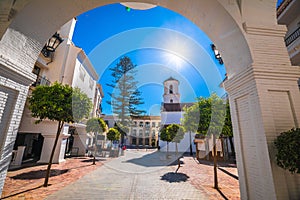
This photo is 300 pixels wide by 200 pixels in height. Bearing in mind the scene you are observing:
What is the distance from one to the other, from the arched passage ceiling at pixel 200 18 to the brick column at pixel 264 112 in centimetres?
34

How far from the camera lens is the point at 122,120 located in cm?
2611

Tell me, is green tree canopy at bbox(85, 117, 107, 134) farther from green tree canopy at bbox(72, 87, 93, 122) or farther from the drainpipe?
green tree canopy at bbox(72, 87, 93, 122)

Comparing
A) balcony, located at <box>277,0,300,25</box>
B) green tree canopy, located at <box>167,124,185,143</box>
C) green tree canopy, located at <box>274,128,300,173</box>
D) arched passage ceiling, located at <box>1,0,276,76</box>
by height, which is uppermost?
balcony, located at <box>277,0,300,25</box>

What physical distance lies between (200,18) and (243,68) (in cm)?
182

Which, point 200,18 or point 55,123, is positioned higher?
point 200,18

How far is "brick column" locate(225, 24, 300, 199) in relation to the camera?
2461 mm

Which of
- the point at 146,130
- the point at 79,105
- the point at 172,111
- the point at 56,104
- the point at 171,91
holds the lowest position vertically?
the point at 56,104

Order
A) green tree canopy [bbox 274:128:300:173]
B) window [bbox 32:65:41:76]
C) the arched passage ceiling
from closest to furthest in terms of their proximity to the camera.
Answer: green tree canopy [bbox 274:128:300:173] → the arched passage ceiling → window [bbox 32:65:41:76]

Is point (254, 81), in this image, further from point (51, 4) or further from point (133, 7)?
point (51, 4)

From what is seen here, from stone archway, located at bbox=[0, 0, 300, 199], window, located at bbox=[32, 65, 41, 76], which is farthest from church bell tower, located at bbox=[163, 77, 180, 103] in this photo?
stone archway, located at bbox=[0, 0, 300, 199]

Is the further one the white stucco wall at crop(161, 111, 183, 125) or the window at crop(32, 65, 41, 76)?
the white stucco wall at crop(161, 111, 183, 125)

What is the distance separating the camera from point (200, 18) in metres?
3.88

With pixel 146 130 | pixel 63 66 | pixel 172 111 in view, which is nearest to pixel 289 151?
pixel 63 66

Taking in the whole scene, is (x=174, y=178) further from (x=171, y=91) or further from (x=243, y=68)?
(x=171, y=91)
